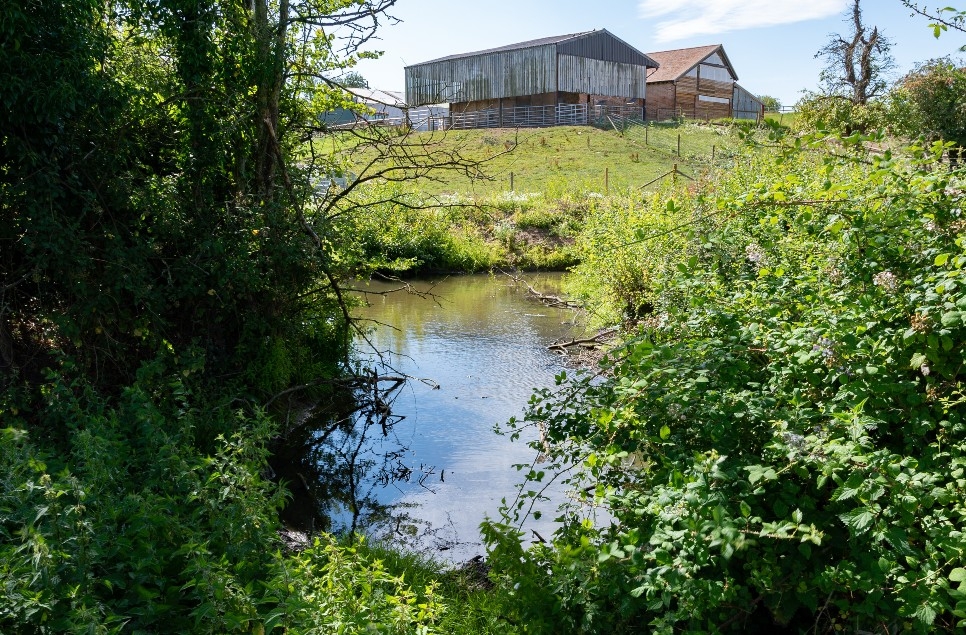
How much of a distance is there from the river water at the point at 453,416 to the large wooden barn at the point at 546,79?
2930 cm

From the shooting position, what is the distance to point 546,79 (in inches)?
1726

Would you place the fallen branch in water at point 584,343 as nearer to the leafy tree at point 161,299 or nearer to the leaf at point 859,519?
the leafy tree at point 161,299

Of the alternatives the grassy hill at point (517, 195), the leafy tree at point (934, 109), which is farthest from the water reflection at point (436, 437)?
the leafy tree at point (934, 109)

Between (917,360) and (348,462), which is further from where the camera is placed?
(348,462)

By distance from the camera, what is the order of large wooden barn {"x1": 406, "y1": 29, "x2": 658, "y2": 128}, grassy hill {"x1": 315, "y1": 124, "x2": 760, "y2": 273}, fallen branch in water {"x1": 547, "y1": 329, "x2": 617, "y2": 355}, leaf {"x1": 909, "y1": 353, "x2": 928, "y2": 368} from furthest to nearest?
1. large wooden barn {"x1": 406, "y1": 29, "x2": 658, "y2": 128}
2. fallen branch in water {"x1": 547, "y1": 329, "x2": 617, "y2": 355}
3. grassy hill {"x1": 315, "y1": 124, "x2": 760, "y2": 273}
4. leaf {"x1": 909, "y1": 353, "x2": 928, "y2": 368}

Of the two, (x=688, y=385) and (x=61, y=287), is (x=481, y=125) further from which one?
(x=688, y=385)

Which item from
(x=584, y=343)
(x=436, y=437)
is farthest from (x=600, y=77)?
(x=436, y=437)

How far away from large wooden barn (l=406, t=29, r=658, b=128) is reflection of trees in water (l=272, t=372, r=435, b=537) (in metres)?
A: 34.3

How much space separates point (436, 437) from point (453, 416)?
0.65 meters

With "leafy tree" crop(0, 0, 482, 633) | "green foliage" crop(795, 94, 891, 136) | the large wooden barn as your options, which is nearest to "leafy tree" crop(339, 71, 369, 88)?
"leafy tree" crop(0, 0, 482, 633)

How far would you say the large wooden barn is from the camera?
43656 mm

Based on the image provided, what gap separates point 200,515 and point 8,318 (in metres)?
4.29

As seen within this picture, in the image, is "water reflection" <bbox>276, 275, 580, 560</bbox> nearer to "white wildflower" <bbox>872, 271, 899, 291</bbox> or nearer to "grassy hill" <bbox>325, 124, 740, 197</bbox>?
"white wildflower" <bbox>872, 271, 899, 291</bbox>

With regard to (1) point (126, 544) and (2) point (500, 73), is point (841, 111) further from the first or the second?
(1) point (126, 544)
